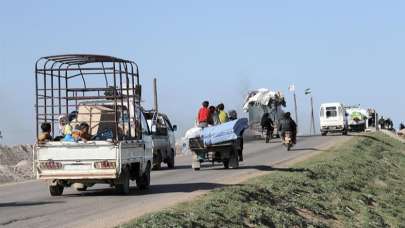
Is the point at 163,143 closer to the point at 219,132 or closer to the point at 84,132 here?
the point at 219,132

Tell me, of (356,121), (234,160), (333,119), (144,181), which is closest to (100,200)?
(144,181)

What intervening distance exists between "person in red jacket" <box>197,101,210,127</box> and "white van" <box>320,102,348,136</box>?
37.4 metres

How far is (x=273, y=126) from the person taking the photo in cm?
5650

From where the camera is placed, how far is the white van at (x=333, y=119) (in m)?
64.0

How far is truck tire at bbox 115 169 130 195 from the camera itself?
1920 cm

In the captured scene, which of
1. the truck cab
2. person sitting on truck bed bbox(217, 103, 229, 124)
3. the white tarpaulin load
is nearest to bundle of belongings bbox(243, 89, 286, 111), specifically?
the white tarpaulin load

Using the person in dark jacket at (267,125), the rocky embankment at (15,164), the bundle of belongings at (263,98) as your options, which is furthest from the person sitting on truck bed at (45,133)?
the bundle of belongings at (263,98)

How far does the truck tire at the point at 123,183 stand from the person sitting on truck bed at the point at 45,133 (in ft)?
6.32

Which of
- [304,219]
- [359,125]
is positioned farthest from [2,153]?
[359,125]

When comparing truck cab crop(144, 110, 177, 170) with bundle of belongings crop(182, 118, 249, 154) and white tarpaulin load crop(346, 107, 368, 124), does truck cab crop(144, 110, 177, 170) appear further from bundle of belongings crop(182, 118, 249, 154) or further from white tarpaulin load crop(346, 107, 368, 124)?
white tarpaulin load crop(346, 107, 368, 124)

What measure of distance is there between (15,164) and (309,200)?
74.9 feet

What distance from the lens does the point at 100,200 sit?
61.6 feet

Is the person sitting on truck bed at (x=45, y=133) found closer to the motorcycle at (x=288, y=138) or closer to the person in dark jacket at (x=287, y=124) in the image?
the person in dark jacket at (x=287, y=124)

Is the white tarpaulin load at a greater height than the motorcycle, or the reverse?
the white tarpaulin load
